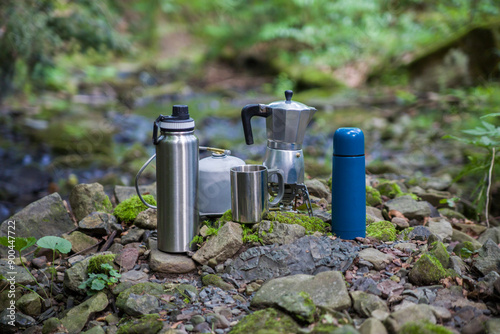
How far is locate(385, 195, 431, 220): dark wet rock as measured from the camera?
124 inches

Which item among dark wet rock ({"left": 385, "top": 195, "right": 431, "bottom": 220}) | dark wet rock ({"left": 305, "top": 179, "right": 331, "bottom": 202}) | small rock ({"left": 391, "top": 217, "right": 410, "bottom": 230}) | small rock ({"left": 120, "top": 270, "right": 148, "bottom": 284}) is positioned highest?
dark wet rock ({"left": 305, "top": 179, "right": 331, "bottom": 202})

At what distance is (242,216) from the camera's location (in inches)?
97.0

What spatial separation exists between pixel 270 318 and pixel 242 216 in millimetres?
646

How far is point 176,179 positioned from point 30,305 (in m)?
0.97

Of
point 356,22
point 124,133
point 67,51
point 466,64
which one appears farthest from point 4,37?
point 356,22

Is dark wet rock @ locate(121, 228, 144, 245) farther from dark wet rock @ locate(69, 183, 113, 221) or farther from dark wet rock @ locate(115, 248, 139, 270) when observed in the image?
dark wet rock @ locate(69, 183, 113, 221)

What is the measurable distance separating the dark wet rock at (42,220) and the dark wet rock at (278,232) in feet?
4.57

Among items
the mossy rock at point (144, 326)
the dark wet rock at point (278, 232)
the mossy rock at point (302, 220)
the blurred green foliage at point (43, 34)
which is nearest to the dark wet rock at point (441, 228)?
the mossy rock at point (302, 220)

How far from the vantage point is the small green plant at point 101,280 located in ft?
7.55

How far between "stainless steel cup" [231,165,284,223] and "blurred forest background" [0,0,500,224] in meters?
1.54

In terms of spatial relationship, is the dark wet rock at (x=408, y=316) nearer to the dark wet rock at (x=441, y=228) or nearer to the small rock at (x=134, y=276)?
the dark wet rock at (x=441, y=228)

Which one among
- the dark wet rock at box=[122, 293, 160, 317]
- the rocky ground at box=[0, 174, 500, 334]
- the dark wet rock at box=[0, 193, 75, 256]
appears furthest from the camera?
the dark wet rock at box=[0, 193, 75, 256]

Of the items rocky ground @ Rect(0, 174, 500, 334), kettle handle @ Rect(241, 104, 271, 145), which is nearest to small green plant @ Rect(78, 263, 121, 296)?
rocky ground @ Rect(0, 174, 500, 334)

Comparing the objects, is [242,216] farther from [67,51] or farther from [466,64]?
[466,64]
